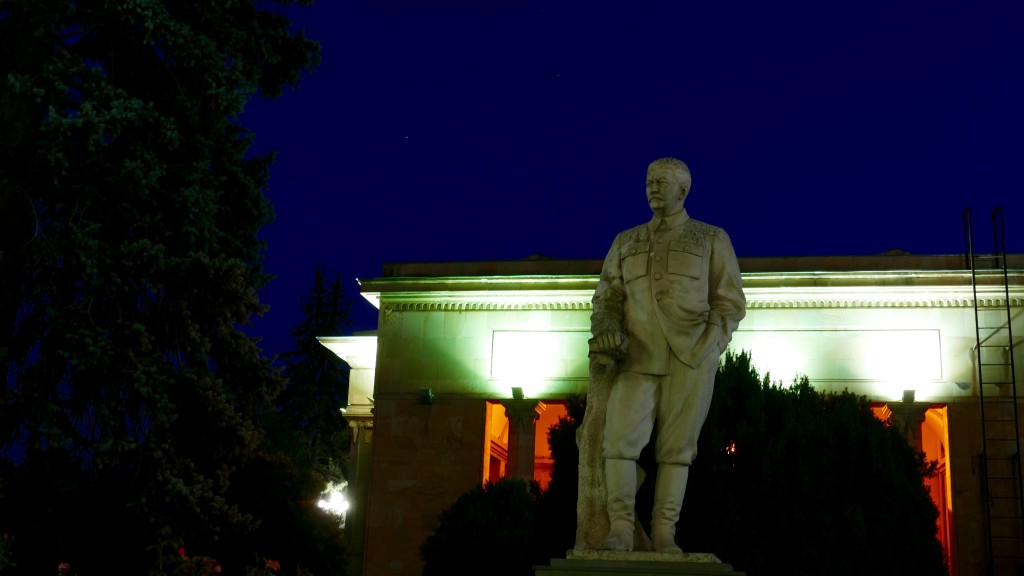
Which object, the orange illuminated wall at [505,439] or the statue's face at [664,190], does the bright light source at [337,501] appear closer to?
the orange illuminated wall at [505,439]

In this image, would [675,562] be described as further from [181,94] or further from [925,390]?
[925,390]

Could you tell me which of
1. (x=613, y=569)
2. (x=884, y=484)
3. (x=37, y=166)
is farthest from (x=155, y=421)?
(x=884, y=484)

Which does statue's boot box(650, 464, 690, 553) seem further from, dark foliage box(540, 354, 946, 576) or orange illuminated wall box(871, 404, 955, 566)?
orange illuminated wall box(871, 404, 955, 566)

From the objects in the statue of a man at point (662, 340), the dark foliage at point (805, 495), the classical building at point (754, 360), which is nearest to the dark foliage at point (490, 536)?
the dark foliage at point (805, 495)

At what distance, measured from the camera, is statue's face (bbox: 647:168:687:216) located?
847 cm

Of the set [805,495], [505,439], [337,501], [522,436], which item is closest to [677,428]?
[805,495]

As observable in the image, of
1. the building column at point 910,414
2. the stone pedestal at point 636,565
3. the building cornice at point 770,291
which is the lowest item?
the stone pedestal at point 636,565

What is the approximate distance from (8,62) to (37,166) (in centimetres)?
184

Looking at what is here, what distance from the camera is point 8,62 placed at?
1531 centimetres

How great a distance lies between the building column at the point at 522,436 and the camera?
24.3 m

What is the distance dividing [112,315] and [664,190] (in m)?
8.89

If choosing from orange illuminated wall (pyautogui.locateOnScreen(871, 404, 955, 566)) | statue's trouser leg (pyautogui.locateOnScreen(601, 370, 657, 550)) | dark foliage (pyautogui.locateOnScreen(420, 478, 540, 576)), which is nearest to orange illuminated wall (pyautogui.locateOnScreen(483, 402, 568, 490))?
orange illuminated wall (pyautogui.locateOnScreen(871, 404, 955, 566))

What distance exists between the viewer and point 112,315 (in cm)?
1498

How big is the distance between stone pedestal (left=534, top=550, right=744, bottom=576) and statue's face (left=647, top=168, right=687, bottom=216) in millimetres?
2396
